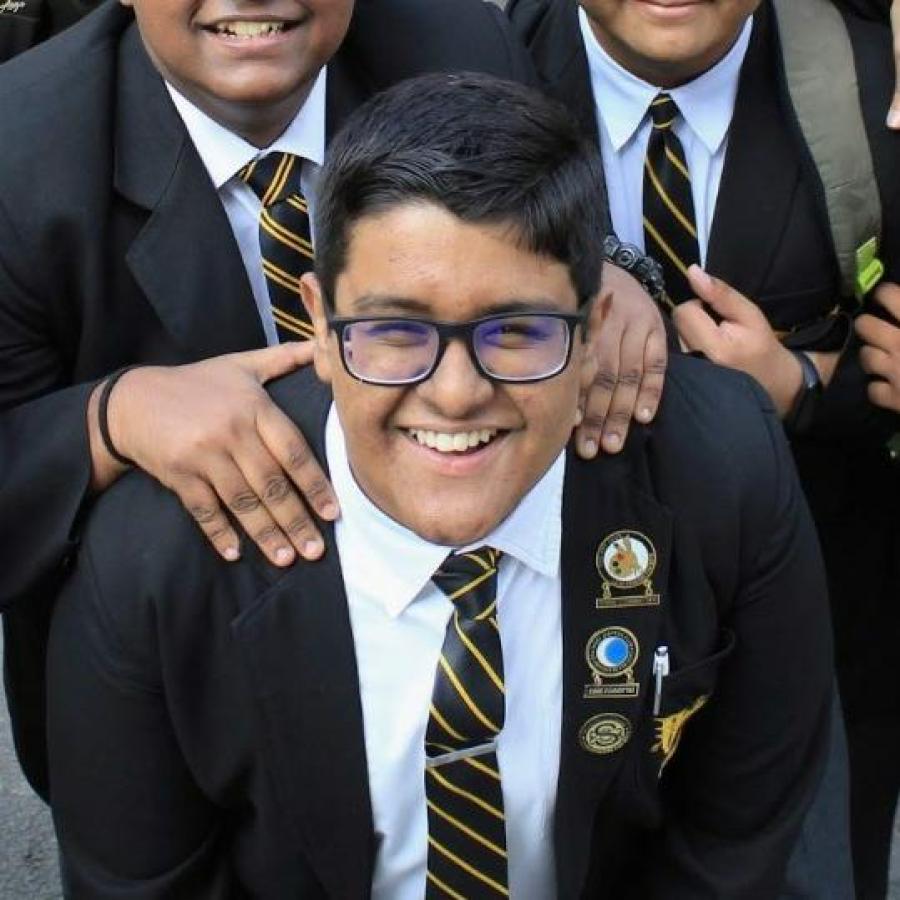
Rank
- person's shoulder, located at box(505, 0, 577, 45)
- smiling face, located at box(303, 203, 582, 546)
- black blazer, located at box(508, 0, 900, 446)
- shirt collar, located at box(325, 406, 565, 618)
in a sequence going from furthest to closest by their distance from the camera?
person's shoulder, located at box(505, 0, 577, 45), black blazer, located at box(508, 0, 900, 446), shirt collar, located at box(325, 406, 565, 618), smiling face, located at box(303, 203, 582, 546)

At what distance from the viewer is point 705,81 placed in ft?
8.31

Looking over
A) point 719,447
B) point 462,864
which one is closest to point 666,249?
point 719,447

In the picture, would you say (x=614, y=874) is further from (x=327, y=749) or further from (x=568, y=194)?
(x=568, y=194)

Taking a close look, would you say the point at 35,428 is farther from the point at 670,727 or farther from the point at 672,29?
the point at 672,29

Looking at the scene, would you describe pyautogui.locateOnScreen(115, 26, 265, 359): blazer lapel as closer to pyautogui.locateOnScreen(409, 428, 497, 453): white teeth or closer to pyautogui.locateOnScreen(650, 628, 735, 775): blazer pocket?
pyautogui.locateOnScreen(409, 428, 497, 453): white teeth

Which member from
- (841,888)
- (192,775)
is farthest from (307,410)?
(841,888)

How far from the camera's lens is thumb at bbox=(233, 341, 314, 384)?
2.10 m

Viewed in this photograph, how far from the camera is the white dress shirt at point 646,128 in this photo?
2.54 m

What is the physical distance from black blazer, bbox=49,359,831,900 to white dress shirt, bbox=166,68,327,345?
0.31m

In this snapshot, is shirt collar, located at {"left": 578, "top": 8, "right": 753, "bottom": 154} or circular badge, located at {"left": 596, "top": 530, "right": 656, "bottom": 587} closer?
circular badge, located at {"left": 596, "top": 530, "right": 656, "bottom": 587}

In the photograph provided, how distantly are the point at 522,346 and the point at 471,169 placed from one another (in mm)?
196

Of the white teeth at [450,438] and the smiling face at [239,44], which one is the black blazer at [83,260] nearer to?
the smiling face at [239,44]

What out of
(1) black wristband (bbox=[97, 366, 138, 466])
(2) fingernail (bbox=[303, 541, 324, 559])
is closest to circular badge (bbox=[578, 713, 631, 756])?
(2) fingernail (bbox=[303, 541, 324, 559])

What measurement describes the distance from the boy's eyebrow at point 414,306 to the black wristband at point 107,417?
421mm
